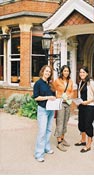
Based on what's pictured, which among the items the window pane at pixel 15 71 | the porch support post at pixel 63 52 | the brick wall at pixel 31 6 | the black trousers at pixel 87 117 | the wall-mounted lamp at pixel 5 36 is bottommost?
the black trousers at pixel 87 117

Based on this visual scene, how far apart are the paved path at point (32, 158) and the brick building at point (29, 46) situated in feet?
11.9

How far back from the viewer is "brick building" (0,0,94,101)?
11281mm

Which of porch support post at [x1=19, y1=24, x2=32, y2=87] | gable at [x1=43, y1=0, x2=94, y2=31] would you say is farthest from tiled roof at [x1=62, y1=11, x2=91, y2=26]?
porch support post at [x1=19, y1=24, x2=32, y2=87]

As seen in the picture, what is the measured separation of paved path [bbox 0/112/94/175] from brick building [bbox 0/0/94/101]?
362cm

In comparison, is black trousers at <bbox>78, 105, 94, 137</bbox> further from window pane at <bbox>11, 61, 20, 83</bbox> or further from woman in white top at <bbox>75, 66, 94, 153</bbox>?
window pane at <bbox>11, 61, 20, 83</bbox>

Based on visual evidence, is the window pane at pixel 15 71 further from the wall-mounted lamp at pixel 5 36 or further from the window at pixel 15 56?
the wall-mounted lamp at pixel 5 36

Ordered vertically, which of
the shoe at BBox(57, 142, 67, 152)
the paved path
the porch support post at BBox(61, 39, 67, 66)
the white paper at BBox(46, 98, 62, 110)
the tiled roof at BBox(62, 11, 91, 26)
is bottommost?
the paved path

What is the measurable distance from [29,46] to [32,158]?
7.67 metres

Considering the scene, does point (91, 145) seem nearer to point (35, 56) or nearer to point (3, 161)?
point (3, 161)

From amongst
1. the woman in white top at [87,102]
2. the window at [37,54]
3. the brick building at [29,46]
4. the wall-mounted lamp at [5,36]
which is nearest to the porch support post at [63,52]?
the brick building at [29,46]

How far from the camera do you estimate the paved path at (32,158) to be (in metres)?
5.20

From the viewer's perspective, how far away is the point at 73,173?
509cm

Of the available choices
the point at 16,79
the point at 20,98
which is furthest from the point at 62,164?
the point at 16,79

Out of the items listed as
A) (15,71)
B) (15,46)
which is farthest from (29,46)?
(15,71)
